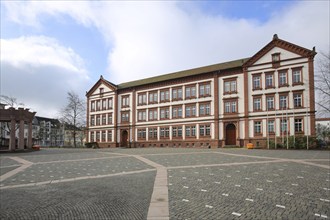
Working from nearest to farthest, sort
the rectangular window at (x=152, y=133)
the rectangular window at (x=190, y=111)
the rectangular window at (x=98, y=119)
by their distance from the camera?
the rectangular window at (x=190, y=111)
the rectangular window at (x=152, y=133)
the rectangular window at (x=98, y=119)

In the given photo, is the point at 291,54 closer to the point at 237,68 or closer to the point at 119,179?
the point at 237,68

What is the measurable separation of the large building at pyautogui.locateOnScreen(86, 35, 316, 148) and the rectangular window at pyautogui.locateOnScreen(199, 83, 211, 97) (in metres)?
0.17

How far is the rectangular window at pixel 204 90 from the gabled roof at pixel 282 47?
23.0 ft

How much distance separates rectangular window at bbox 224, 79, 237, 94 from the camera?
39.8 metres

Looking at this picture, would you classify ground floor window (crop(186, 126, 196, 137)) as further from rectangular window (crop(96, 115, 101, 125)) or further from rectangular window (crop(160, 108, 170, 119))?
rectangular window (crop(96, 115, 101, 125))

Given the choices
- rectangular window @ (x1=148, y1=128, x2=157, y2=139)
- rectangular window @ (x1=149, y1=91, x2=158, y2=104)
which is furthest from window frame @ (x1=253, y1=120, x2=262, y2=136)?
rectangular window @ (x1=149, y1=91, x2=158, y2=104)

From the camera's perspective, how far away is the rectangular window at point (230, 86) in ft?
131

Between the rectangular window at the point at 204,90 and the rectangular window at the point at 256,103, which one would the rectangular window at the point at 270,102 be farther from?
the rectangular window at the point at 204,90

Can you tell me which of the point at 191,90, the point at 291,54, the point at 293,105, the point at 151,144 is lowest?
the point at 151,144

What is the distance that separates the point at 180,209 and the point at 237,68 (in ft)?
118

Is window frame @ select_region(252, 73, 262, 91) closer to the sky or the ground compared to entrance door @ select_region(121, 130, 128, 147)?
closer to the sky

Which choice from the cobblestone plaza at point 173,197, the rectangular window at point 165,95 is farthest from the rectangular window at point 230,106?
the cobblestone plaza at point 173,197

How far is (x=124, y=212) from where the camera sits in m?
6.34

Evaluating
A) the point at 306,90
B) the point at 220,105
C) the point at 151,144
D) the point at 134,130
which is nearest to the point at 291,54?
the point at 306,90
